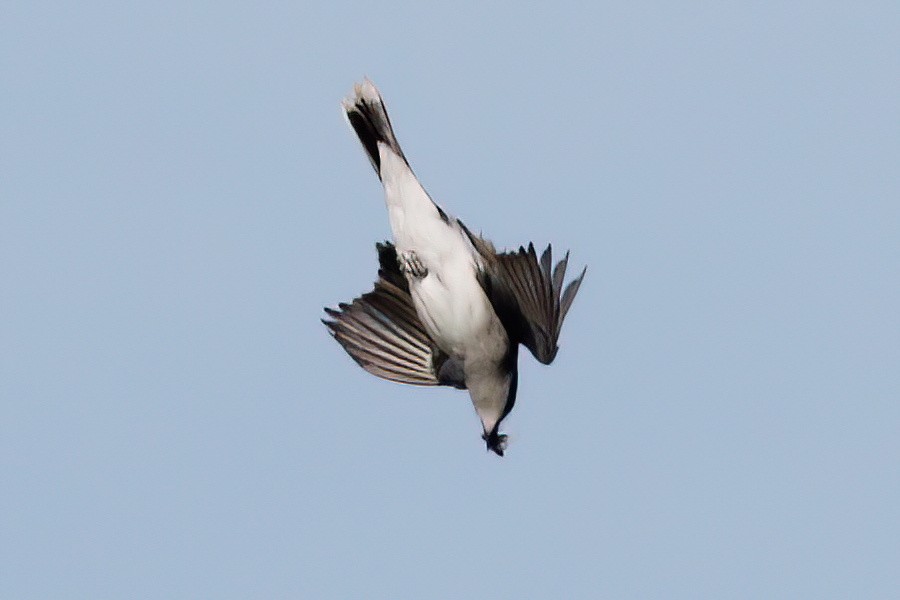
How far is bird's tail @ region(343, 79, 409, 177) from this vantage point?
447 inches

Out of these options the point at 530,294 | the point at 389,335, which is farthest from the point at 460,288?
the point at 389,335

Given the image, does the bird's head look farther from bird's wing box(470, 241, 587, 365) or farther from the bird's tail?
the bird's tail

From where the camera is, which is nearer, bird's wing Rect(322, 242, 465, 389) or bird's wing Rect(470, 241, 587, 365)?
bird's wing Rect(470, 241, 587, 365)

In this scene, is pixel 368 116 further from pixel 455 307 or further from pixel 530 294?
pixel 530 294

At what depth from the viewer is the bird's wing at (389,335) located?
11.5 metres

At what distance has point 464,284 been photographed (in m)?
10.8

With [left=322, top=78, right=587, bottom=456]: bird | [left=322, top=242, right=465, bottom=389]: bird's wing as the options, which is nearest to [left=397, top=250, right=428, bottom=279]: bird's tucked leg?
[left=322, top=78, right=587, bottom=456]: bird

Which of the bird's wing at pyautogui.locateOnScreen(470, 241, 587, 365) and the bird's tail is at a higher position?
the bird's tail

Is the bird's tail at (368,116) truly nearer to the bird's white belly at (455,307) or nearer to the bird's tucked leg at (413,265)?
the bird's tucked leg at (413,265)

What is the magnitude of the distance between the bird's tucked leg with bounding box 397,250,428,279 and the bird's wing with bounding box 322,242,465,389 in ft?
1.65

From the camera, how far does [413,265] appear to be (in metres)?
10.9

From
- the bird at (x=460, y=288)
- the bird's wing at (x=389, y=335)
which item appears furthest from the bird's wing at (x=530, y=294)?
the bird's wing at (x=389, y=335)

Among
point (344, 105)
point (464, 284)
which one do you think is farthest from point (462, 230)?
point (344, 105)

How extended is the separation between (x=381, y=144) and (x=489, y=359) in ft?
4.34
